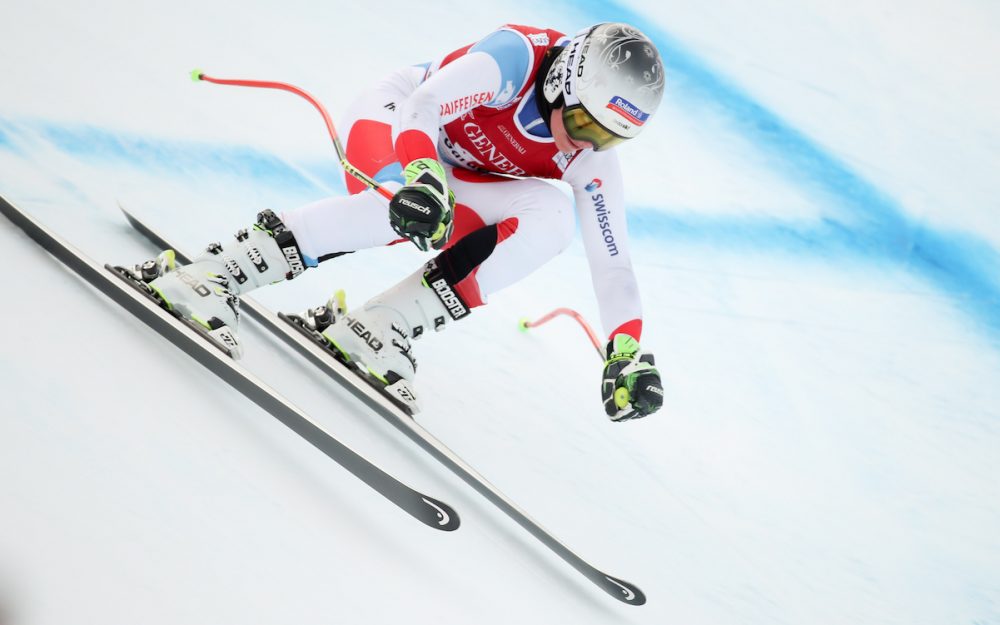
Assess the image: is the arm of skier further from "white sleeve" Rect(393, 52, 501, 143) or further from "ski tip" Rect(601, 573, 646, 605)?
"ski tip" Rect(601, 573, 646, 605)

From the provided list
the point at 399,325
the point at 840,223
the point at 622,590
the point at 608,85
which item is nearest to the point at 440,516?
the point at 622,590

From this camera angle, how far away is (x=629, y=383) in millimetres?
2209

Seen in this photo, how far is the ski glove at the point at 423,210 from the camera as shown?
75.3 inches

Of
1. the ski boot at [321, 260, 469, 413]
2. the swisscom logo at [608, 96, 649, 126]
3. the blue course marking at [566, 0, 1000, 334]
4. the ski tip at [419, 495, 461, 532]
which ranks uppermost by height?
the blue course marking at [566, 0, 1000, 334]

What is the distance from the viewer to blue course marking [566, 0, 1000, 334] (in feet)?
16.6

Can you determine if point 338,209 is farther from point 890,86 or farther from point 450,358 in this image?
point 890,86

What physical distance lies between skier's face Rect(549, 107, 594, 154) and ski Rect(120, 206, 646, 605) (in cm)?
85

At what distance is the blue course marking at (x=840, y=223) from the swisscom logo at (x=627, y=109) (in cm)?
312

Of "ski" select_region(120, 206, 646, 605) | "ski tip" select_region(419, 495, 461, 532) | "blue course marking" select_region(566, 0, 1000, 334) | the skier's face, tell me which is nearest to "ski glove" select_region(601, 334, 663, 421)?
"ski" select_region(120, 206, 646, 605)

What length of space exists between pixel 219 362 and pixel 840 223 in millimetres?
4474

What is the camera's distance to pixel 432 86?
85.3 inches

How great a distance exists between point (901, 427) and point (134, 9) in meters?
4.90

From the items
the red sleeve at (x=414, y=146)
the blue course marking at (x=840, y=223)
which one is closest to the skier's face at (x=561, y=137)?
the red sleeve at (x=414, y=146)

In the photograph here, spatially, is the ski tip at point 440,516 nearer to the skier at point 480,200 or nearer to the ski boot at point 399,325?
the skier at point 480,200
